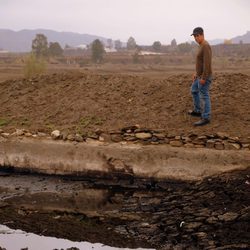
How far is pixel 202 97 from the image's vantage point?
8539 mm

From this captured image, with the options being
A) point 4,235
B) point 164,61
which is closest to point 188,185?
point 4,235

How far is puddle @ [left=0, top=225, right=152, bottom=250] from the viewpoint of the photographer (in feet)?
20.1

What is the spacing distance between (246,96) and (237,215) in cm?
410

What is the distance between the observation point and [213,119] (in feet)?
30.2

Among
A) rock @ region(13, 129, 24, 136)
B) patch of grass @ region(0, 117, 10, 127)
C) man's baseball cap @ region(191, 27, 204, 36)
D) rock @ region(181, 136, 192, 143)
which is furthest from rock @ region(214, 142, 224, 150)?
patch of grass @ region(0, 117, 10, 127)

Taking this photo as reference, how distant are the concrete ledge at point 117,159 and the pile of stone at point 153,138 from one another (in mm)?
132

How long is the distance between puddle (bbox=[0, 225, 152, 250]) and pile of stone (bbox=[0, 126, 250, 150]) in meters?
3.05

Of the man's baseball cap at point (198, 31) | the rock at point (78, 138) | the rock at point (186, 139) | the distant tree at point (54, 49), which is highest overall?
the distant tree at point (54, 49)

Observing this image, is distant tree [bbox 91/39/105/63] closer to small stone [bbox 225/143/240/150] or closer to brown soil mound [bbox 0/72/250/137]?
brown soil mound [bbox 0/72/250/137]

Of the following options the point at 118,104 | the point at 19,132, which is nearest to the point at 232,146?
the point at 118,104

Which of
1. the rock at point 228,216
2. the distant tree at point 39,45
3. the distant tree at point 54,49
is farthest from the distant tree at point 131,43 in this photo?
the rock at point 228,216

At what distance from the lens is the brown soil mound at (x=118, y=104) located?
934 cm

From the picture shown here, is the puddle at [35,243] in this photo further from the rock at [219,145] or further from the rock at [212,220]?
the rock at [219,145]

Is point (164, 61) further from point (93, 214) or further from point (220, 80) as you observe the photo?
point (93, 214)
